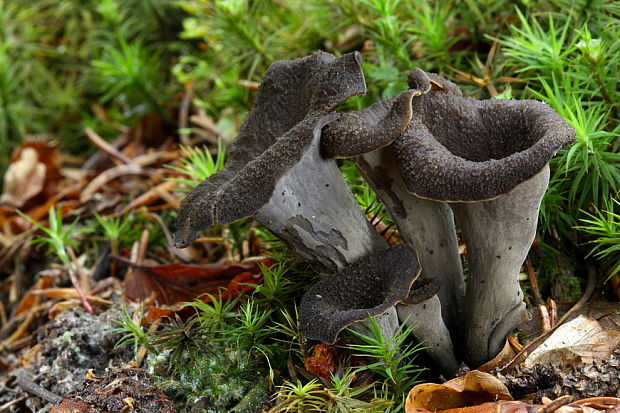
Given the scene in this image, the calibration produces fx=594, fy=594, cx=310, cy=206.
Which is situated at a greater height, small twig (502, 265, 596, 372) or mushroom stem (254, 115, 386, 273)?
mushroom stem (254, 115, 386, 273)

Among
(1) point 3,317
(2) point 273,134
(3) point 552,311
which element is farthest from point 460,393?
(1) point 3,317

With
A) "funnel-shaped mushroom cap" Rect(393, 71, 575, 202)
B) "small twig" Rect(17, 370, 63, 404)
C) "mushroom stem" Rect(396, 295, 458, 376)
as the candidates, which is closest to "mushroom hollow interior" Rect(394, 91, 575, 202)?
"funnel-shaped mushroom cap" Rect(393, 71, 575, 202)

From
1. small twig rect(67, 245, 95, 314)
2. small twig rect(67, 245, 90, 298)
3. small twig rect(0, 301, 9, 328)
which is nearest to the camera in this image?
small twig rect(67, 245, 95, 314)

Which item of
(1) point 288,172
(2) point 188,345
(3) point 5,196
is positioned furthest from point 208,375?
(3) point 5,196

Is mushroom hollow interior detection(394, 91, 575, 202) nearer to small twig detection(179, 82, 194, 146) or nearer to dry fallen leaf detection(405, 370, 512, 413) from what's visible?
dry fallen leaf detection(405, 370, 512, 413)

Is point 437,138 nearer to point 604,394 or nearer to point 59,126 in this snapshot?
point 604,394

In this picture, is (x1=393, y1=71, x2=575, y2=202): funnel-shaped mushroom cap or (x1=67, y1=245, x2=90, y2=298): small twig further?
(x1=67, y1=245, x2=90, y2=298): small twig

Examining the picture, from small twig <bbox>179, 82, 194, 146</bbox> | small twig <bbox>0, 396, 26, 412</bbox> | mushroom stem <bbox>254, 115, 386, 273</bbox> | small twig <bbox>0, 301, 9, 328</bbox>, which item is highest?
mushroom stem <bbox>254, 115, 386, 273</bbox>
